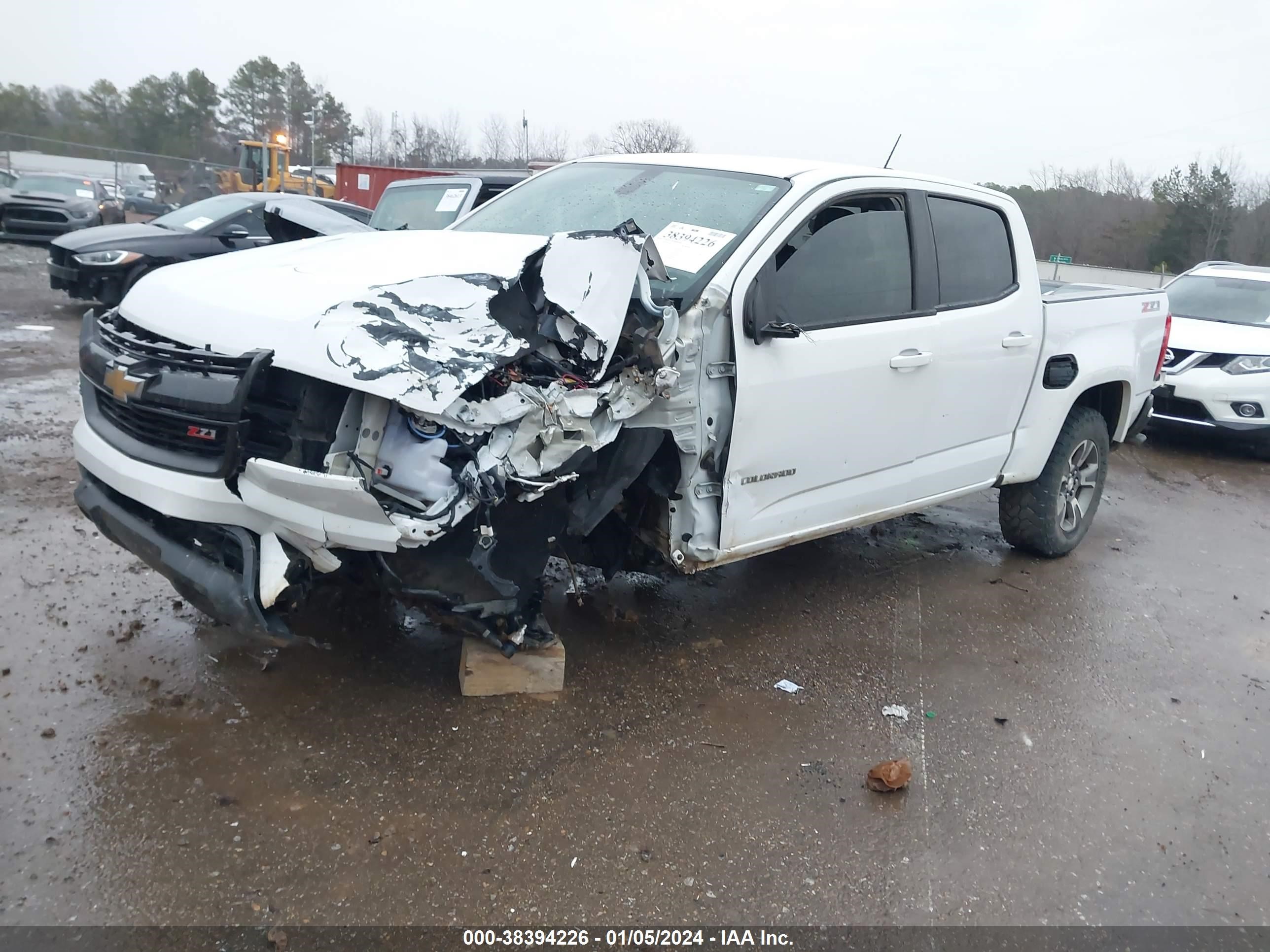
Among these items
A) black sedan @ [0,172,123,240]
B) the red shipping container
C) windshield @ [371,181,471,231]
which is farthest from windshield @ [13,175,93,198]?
windshield @ [371,181,471,231]

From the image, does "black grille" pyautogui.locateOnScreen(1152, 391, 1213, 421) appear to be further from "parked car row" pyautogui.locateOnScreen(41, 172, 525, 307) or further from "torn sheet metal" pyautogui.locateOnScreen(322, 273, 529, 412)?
"torn sheet metal" pyautogui.locateOnScreen(322, 273, 529, 412)

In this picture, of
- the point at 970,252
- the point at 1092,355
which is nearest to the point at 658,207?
the point at 970,252

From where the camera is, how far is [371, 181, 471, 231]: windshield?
8.73 meters

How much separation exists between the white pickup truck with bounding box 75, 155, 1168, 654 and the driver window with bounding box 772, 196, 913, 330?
1 cm

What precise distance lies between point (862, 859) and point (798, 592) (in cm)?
197

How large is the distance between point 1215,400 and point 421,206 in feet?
24.3

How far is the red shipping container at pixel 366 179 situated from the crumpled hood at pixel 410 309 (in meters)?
16.5

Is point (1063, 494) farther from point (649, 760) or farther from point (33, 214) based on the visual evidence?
point (33, 214)

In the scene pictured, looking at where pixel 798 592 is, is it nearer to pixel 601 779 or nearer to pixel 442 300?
pixel 601 779

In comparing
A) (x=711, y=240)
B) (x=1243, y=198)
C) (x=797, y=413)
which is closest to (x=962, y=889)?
(x=797, y=413)

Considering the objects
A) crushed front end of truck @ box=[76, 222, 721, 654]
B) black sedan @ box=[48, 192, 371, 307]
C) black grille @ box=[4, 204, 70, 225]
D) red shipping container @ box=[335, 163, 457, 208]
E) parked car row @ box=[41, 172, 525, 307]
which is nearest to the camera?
crushed front end of truck @ box=[76, 222, 721, 654]

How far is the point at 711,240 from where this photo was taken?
11.4 feet

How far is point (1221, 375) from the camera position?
798cm

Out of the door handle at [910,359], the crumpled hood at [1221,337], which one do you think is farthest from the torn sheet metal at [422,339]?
the crumpled hood at [1221,337]
